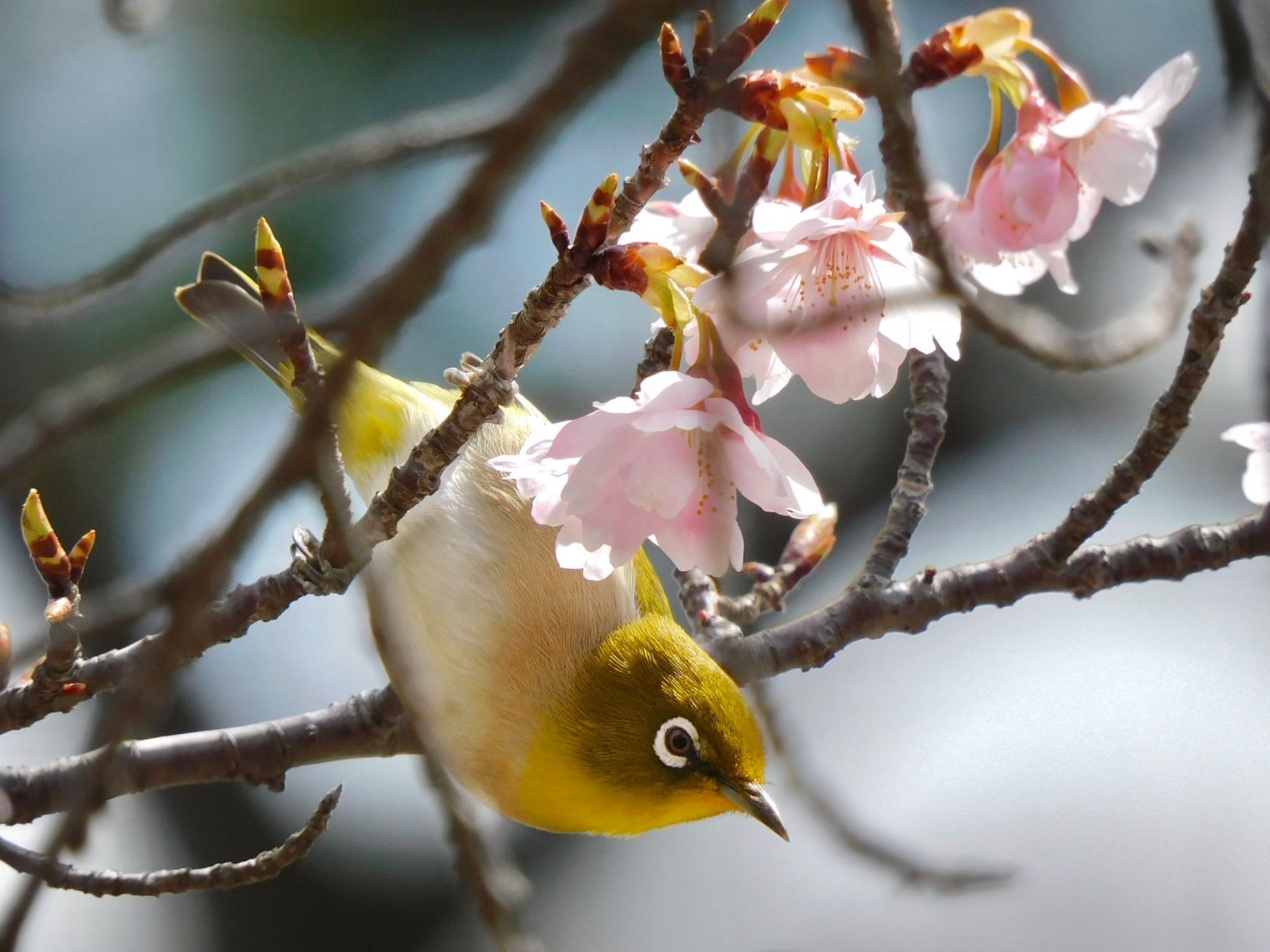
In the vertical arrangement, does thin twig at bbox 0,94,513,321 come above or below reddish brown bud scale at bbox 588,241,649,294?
above

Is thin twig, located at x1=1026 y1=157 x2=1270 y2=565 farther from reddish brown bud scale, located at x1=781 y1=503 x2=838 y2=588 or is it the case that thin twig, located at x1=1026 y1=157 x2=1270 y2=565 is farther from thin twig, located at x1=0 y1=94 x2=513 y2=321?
thin twig, located at x1=0 y1=94 x2=513 y2=321

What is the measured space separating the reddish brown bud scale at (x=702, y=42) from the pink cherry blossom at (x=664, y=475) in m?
0.26

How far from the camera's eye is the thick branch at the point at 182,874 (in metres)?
1.46

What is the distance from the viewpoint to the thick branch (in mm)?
1464

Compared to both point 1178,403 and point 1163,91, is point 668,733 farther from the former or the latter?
point 1163,91

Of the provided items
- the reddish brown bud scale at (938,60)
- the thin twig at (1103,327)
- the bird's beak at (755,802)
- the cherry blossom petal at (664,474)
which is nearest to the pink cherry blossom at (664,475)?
the cherry blossom petal at (664,474)

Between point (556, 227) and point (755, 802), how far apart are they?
1.14 metres

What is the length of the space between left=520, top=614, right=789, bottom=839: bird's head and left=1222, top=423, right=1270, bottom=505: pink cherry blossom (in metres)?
0.82

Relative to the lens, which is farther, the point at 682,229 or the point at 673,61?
the point at 682,229

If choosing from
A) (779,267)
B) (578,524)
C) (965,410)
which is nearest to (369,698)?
(578,524)

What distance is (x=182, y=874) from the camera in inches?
58.4

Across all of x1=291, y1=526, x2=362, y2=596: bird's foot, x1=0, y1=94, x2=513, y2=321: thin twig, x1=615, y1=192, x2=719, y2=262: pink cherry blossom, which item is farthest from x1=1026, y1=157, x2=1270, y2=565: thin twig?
x1=291, y1=526, x2=362, y2=596: bird's foot

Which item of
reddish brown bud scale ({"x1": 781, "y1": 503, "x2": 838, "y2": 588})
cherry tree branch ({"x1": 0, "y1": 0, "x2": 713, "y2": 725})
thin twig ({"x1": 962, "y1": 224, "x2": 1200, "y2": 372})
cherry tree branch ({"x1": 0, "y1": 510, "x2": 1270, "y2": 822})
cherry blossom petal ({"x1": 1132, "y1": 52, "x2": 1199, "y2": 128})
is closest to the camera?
cherry tree branch ({"x1": 0, "y1": 0, "x2": 713, "y2": 725})

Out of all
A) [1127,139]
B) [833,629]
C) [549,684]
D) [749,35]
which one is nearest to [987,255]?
[1127,139]
